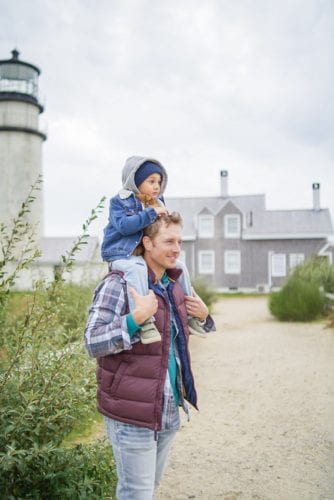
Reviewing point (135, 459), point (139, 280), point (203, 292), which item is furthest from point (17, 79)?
point (135, 459)

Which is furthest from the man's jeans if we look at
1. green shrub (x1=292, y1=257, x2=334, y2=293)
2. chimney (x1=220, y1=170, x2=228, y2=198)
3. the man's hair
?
chimney (x1=220, y1=170, x2=228, y2=198)

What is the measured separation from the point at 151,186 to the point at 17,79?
101 ft

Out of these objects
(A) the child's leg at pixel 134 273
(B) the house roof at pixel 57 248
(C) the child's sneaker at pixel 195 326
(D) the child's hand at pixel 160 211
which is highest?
(B) the house roof at pixel 57 248

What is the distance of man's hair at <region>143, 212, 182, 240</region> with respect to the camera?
2650 millimetres

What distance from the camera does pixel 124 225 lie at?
2664mm

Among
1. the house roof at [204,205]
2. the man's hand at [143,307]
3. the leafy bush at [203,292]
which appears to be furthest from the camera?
the house roof at [204,205]

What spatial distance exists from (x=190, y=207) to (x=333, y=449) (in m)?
29.6

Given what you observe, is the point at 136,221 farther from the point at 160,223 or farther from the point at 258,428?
the point at 258,428

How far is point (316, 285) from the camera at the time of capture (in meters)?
14.7

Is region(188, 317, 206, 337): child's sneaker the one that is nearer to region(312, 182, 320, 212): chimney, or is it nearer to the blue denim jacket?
the blue denim jacket

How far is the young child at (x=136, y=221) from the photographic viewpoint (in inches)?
101

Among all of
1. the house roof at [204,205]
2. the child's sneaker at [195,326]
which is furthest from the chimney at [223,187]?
the child's sneaker at [195,326]

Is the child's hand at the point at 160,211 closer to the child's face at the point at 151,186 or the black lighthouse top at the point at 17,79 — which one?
the child's face at the point at 151,186

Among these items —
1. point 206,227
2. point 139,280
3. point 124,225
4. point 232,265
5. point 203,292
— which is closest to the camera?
point 139,280
